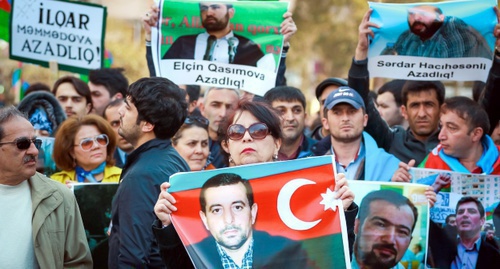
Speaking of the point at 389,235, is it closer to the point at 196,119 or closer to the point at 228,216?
the point at 228,216

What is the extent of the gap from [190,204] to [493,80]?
3299 millimetres

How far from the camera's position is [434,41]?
7148 millimetres

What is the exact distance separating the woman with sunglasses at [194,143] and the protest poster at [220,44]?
0.40 m

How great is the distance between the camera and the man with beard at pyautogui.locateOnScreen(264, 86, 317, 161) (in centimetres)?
767

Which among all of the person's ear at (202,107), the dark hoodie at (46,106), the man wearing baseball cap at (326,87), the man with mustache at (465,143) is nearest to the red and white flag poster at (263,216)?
the man with mustache at (465,143)

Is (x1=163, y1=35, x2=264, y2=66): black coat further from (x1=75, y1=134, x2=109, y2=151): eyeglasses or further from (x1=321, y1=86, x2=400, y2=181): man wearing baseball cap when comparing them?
(x1=321, y1=86, x2=400, y2=181): man wearing baseball cap

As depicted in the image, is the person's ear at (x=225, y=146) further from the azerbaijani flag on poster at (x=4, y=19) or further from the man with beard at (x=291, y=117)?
the azerbaijani flag on poster at (x=4, y=19)

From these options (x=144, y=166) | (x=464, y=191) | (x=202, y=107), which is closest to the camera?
(x=144, y=166)

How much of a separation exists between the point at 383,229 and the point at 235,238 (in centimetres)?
158

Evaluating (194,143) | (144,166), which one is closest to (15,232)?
(144,166)

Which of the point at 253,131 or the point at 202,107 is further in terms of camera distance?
the point at 202,107

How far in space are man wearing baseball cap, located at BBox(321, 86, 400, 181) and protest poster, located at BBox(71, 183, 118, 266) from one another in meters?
1.78

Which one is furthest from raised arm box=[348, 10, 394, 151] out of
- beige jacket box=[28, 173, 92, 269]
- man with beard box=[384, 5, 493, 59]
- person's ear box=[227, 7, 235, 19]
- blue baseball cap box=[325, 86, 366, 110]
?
beige jacket box=[28, 173, 92, 269]

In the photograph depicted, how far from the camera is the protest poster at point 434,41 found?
7.01m
